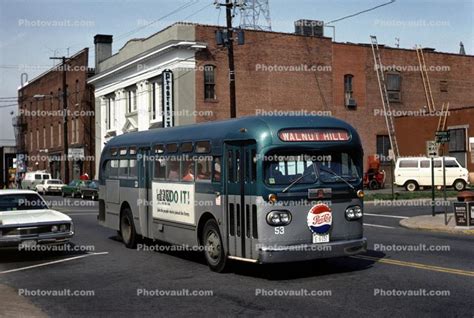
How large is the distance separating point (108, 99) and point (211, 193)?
42.3 meters

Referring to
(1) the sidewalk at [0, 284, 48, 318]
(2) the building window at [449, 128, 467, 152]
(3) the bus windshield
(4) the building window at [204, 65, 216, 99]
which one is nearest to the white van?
(2) the building window at [449, 128, 467, 152]

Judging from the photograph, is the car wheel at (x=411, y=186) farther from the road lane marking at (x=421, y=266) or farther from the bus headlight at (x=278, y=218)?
the bus headlight at (x=278, y=218)

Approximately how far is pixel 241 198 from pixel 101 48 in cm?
4763

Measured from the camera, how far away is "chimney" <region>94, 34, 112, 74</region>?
183 feet

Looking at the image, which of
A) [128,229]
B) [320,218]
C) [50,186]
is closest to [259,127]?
[320,218]

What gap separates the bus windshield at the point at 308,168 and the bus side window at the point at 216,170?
142 centimetres

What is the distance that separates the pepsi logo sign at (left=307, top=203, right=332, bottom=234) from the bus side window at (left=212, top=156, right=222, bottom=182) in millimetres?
1959

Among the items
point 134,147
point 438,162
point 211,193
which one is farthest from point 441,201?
point 211,193

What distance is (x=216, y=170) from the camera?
1195cm

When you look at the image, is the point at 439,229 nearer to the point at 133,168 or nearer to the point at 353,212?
the point at 353,212

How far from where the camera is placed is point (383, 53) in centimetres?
5034

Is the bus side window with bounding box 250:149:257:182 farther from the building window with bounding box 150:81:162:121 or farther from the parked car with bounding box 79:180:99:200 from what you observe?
the parked car with bounding box 79:180:99:200

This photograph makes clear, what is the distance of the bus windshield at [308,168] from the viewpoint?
422 inches

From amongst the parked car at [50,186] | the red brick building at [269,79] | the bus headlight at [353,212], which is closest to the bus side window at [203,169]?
the bus headlight at [353,212]
